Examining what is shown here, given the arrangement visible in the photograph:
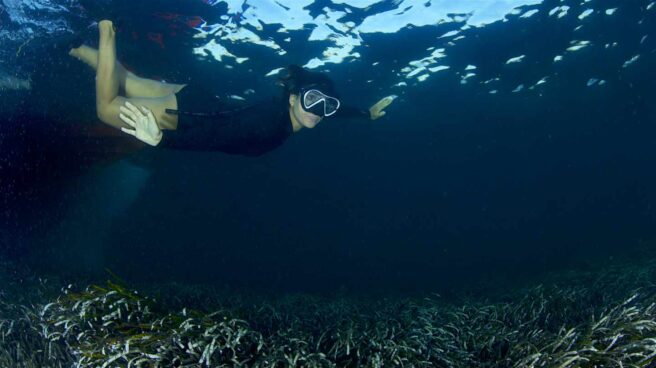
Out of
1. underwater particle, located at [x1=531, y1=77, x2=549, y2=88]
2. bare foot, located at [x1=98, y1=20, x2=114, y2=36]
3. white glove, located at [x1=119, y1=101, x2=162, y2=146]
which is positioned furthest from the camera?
underwater particle, located at [x1=531, y1=77, x2=549, y2=88]

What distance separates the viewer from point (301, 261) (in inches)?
1919

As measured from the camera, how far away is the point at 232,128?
679 centimetres

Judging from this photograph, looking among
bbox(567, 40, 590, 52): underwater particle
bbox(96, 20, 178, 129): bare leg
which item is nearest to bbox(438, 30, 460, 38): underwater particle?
bbox(567, 40, 590, 52): underwater particle

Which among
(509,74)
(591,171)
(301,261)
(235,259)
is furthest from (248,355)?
(591,171)

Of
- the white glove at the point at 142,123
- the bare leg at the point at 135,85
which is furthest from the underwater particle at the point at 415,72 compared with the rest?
the white glove at the point at 142,123

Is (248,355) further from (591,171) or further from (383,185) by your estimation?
(591,171)

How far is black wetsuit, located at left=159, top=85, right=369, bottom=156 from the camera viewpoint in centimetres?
652

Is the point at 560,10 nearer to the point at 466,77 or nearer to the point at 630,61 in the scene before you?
the point at 466,77

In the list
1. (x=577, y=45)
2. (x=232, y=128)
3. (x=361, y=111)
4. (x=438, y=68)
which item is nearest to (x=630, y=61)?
(x=577, y=45)

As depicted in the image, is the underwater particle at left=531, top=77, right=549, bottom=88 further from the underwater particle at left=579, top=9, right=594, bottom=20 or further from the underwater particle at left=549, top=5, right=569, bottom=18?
the underwater particle at left=549, top=5, right=569, bottom=18

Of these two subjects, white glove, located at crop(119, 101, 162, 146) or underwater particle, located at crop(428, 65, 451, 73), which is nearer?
white glove, located at crop(119, 101, 162, 146)

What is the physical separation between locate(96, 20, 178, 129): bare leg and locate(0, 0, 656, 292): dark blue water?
4.48 feet

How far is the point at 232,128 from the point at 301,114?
1370 millimetres

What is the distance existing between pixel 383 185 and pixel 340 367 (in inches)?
2126
